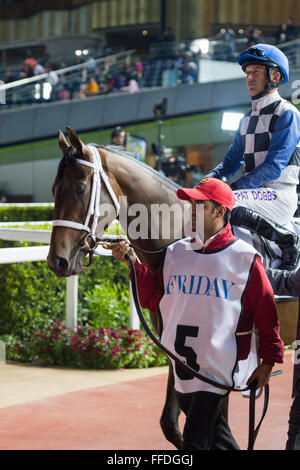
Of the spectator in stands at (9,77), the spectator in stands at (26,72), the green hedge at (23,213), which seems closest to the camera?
the green hedge at (23,213)

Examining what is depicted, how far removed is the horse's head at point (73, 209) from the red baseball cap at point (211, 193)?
58cm

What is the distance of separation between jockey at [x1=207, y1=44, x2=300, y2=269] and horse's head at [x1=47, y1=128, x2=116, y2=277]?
81 centimetres

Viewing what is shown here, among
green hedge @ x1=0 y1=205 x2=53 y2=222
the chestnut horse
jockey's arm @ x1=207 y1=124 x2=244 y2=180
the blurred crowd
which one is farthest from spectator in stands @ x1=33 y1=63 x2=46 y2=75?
the chestnut horse

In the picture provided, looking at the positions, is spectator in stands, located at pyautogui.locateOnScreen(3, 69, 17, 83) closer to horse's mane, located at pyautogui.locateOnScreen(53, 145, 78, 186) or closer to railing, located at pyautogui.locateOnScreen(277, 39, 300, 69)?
railing, located at pyautogui.locateOnScreen(277, 39, 300, 69)

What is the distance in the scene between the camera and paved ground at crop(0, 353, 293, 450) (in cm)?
481

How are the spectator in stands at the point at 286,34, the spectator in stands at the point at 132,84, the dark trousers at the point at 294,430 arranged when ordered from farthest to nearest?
1. the spectator in stands at the point at 132,84
2. the spectator in stands at the point at 286,34
3. the dark trousers at the point at 294,430

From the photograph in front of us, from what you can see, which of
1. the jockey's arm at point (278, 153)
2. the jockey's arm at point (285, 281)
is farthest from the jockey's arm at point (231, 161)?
the jockey's arm at point (285, 281)

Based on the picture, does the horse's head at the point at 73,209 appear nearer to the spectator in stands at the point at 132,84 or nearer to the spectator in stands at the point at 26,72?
the spectator in stands at the point at 132,84

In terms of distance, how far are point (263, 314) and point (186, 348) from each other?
0.36 m

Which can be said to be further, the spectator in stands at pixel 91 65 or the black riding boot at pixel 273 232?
the spectator in stands at pixel 91 65

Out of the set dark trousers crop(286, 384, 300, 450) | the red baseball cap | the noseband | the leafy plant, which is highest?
the red baseball cap

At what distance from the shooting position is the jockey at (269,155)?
4.17 meters

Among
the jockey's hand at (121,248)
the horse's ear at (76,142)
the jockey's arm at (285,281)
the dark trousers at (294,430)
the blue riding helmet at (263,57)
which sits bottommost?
the dark trousers at (294,430)
